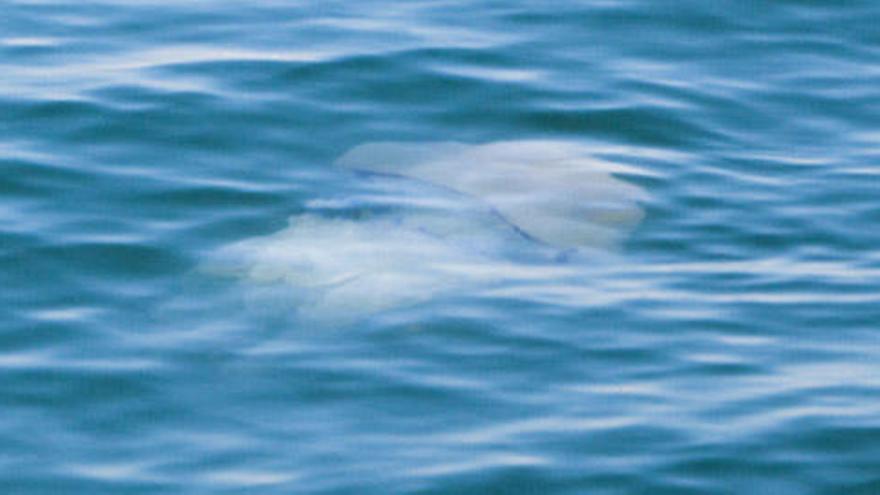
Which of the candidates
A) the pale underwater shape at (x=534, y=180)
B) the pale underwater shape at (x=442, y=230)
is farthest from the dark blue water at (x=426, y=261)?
the pale underwater shape at (x=534, y=180)

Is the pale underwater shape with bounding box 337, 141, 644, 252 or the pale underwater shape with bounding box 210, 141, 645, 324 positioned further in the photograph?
the pale underwater shape with bounding box 337, 141, 644, 252

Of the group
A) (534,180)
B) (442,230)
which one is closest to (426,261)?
(442,230)

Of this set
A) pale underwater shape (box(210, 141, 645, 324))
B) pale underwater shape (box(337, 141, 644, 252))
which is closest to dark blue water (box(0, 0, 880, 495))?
pale underwater shape (box(210, 141, 645, 324))

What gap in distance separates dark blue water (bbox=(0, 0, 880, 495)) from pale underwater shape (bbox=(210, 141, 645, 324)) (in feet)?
0.11

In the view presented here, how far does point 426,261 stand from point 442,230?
1.25 feet

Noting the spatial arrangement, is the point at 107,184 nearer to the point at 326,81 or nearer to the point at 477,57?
the point at 326,81

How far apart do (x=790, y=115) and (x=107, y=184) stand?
13.2 feet

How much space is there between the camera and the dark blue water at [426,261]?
7.15 meters

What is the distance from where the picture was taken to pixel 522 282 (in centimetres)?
861

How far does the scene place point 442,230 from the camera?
9.08 metres

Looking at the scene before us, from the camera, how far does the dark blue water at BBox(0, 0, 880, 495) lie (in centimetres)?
715

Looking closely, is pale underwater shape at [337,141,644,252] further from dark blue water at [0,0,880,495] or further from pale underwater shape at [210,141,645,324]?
dark blue water at [0,0,880,495]

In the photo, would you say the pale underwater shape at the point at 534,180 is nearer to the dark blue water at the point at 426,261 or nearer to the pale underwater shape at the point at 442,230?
the pale underwater shape at the point at 442,230

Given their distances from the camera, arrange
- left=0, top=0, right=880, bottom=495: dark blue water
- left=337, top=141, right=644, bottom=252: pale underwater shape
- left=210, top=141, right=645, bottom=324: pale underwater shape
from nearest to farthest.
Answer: left=0, top=0, right=880, bottom=495: dark blue water → left=210, top=141, right=645, bottom=324: pale underwater shape → left=337, top=141, right=644, bottom=252: pale underwater shape
